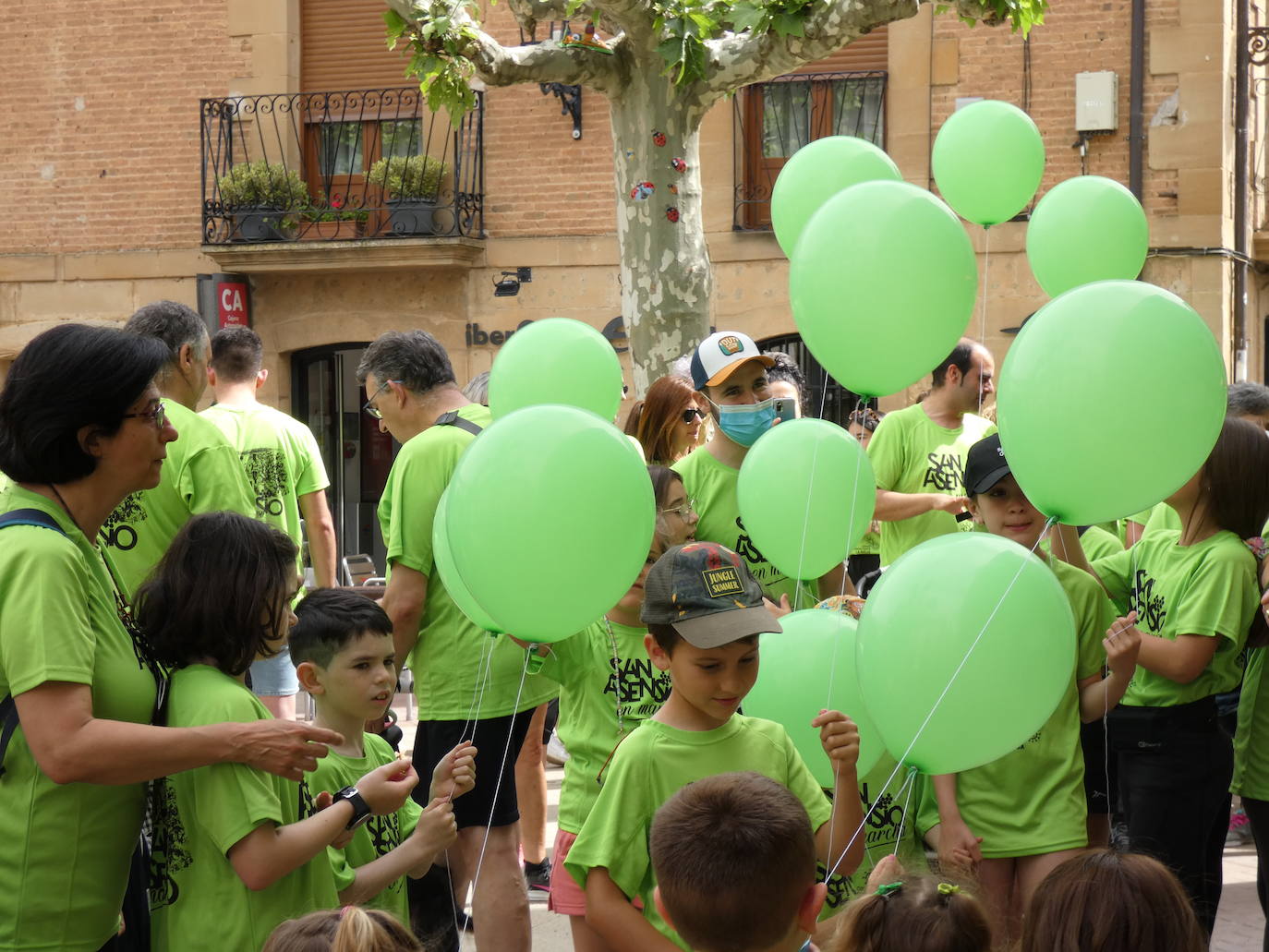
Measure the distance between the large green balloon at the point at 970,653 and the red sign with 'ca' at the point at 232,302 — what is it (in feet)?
36.1

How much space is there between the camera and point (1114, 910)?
79.2 inches

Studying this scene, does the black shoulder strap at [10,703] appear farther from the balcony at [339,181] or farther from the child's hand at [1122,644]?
the balcony at [339,181]

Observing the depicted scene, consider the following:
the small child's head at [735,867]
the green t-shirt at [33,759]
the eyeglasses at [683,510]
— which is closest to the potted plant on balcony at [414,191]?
the eyeglasses at [683,510]

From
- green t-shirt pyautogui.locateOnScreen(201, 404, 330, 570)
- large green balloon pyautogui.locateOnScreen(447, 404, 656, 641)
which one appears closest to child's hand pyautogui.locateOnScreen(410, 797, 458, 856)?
large green balloon pyautogui.locateOnScreen(447, 404, 656, 641)

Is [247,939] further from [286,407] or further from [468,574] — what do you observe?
[286,407]

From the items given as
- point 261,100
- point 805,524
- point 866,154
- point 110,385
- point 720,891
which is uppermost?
point 261,100

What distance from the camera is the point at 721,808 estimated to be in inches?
86.4

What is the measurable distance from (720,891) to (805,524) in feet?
5.39

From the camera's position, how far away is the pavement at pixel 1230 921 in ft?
15.7

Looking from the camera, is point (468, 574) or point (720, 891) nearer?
point (720, 891)

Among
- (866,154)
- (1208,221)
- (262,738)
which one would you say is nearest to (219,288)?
(1208,221)

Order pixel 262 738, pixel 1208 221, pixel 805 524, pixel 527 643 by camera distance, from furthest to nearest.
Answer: pixel 1208 221
pixel 805 524
pixel 527 643
pixel 262 738

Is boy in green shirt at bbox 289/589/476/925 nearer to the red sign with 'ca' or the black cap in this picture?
the black cap

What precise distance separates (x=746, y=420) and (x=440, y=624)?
1090 millimetres
